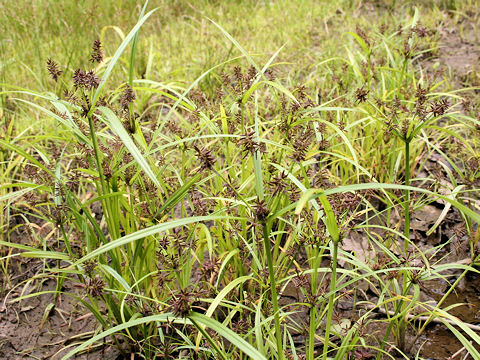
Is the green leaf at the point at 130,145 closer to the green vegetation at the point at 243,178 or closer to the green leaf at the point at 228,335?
the green vegetation at the point at 243,178

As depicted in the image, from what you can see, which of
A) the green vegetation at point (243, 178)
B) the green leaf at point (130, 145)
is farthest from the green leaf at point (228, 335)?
the green leaf at point (130, 145)

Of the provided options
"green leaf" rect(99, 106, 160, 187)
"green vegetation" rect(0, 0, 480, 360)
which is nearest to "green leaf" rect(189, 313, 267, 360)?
"green vegetation" rect(0, 0, 480, 360)

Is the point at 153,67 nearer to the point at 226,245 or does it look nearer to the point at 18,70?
the point at 18,70

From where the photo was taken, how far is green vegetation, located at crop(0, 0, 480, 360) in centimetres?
141

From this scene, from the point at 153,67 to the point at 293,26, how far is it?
1478mm

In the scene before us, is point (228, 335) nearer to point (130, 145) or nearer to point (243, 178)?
point (130, 145)

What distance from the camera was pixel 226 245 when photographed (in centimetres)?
192

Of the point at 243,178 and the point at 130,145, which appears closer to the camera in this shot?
the point at 130,145

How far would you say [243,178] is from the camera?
77.0 inches

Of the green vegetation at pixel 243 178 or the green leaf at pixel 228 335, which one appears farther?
the green vegetation at pixel 243 178

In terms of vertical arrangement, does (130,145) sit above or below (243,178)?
above

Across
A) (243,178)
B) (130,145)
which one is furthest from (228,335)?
(243,178)

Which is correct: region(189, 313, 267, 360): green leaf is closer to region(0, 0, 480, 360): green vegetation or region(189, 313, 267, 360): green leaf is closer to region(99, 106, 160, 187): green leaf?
region(0, 0, 480, 360): green vegetation

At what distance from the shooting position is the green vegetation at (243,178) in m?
1.41
